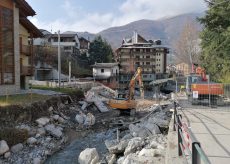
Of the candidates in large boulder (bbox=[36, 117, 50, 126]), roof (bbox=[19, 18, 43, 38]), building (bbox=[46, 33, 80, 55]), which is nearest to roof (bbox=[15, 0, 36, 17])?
roof (bbox=[19, 18, 43, 38])

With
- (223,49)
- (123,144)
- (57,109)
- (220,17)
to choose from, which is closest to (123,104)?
(57,109)

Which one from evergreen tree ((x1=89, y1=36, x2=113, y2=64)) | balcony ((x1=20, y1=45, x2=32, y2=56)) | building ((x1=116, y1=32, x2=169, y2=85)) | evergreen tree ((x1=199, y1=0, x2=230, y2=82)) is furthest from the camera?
building ((x1=116, y1=32, x2=169, y2=85))

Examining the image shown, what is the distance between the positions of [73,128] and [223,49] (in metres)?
17.1

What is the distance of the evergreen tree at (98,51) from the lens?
274ft

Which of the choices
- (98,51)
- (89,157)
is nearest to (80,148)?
(89,157)

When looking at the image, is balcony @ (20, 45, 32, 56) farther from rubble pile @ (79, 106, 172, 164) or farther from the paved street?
the paved street

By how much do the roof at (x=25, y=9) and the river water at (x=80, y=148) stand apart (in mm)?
13931

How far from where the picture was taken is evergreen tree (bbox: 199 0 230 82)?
108ft

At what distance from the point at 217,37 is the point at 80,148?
20.6 metres

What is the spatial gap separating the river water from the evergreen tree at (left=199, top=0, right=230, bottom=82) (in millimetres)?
15561

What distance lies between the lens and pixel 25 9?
31.5 m

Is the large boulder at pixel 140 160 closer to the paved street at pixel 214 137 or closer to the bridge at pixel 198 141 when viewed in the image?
the bridge at pixel 198 141

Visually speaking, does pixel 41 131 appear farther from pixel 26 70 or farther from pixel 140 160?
pixel 26 70

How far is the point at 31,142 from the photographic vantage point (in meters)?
18.8
